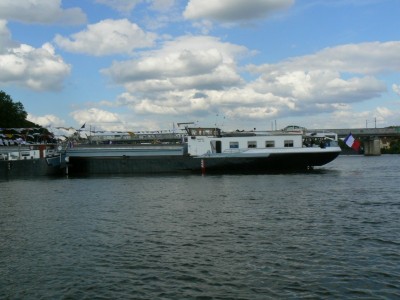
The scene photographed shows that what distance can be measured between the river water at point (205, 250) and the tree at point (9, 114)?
4014 inches

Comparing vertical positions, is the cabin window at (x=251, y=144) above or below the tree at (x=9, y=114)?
below

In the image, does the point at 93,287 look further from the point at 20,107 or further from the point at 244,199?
the point at 20,107

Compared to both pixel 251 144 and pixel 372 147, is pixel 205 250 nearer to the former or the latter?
pixel 251 144

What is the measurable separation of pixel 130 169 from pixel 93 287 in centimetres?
6036

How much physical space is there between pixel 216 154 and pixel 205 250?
5083 cm

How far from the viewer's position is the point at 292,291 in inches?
497

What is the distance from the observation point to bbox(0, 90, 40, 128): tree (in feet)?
407

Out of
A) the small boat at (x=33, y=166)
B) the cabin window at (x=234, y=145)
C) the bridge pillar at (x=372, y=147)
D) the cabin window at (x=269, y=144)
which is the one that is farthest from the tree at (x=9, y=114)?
the bridge pillar at (x=372, y=147)

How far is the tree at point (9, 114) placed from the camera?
124 m

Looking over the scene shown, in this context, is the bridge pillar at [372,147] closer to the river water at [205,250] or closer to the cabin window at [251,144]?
the cabin window at [251,144]

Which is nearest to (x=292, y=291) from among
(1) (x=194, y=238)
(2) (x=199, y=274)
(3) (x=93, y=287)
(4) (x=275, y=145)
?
(2) (x=199, y=274)

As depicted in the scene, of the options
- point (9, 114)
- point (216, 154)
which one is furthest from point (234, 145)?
point (9, 114)

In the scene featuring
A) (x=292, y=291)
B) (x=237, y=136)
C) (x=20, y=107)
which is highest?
(x=20, y=107)

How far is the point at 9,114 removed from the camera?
127125 mm
